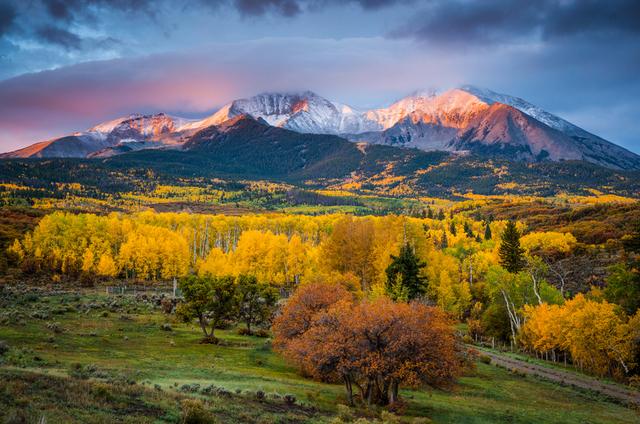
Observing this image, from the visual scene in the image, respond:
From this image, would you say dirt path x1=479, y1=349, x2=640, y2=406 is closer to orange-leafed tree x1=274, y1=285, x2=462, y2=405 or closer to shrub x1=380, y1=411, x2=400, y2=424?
orange-leafed tree x1=274, y1=285, x2=462, y2=405

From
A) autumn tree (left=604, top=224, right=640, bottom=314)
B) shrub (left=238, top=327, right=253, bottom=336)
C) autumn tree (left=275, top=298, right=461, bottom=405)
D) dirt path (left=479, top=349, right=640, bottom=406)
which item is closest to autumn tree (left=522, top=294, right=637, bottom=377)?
autumn tree (left=604, top=224, right=640, bottom=314)

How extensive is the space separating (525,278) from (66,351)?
2521 inches

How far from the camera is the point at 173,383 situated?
28422mm

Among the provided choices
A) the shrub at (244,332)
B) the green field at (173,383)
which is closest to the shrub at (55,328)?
the green field at (173,383)

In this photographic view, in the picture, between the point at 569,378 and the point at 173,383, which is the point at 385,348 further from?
the point at 569,378

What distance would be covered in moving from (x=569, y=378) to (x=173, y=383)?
4438 centimetres

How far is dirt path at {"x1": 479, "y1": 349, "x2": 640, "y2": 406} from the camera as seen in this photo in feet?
152

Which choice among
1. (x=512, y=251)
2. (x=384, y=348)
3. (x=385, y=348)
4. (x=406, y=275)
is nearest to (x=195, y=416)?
(x=385, y=348)

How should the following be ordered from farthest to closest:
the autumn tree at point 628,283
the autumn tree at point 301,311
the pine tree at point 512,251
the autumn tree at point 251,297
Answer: the pine tree at point 512,251 → the autumn tree at point 251,297 → the autumn tree at point 628,283 → the autumn tree at point 301,311

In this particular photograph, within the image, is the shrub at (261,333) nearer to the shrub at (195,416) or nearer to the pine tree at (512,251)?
the shrub at (195,416)

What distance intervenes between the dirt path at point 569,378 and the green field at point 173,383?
3298 mm

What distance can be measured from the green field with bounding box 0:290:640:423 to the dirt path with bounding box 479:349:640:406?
330cm

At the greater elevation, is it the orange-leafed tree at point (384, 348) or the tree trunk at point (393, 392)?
the orange-leafed tree at point (384, 348)

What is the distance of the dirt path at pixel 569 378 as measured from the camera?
46.3 metres
